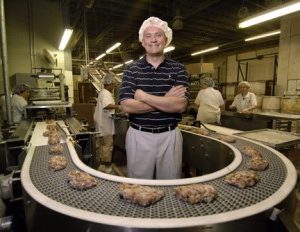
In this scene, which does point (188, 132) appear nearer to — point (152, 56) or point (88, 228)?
point (152, 56)

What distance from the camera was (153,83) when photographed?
1.58 m

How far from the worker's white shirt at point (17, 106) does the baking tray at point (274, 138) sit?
11.4 feet

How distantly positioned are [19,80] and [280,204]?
5.35m

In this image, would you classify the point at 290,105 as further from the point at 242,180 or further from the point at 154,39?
the point at 242,180

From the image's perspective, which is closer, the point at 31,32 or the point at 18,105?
the point at 18,105

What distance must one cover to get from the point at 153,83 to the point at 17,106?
331cm

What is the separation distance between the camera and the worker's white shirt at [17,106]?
399 centimetres

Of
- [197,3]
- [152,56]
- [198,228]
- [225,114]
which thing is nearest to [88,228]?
[198,228]

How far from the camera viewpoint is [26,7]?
19.4 feet

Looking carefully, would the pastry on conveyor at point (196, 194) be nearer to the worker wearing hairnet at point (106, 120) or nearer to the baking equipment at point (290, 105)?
the worker wearing hairnet at point (106, 120)

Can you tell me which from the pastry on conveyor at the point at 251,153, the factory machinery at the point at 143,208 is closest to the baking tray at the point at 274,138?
the pastry on conveyor at the point at 251,153

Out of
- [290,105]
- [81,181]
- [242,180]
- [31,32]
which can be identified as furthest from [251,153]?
[31,32]

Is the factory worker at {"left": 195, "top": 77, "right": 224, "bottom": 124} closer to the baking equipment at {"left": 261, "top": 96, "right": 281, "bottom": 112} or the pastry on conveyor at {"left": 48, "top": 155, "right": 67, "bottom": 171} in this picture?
the pastry on conveyor at {"left": 48, "top": 155, "right": 67, "bottom": 171}

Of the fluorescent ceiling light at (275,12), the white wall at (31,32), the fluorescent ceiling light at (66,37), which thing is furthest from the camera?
the white wall at (31,32)
